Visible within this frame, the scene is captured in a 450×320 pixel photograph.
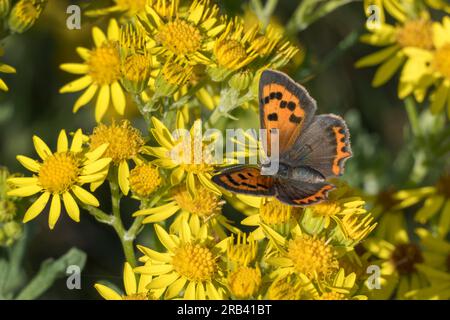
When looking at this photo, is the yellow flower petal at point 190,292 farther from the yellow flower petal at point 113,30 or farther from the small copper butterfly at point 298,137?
the yellow flower petal at point 113,30

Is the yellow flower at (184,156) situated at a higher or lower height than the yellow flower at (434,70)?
lower

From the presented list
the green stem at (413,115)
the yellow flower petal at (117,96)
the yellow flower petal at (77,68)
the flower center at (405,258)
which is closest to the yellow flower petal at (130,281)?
the yellow flower petal at (117,96)

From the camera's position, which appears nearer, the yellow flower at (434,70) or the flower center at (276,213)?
the flower center at (276,213)

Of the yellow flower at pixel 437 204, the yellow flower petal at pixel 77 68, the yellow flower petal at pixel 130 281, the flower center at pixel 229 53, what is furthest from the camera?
the yellow flower at pixel 437 204

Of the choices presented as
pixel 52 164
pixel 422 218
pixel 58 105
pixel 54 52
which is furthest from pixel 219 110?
pixel 54 52

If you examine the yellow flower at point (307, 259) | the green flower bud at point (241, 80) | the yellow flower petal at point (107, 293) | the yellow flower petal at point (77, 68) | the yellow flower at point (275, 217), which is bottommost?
the yellow flower petal at point (107, 293)

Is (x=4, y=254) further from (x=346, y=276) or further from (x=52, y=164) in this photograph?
(x=346, y=276)

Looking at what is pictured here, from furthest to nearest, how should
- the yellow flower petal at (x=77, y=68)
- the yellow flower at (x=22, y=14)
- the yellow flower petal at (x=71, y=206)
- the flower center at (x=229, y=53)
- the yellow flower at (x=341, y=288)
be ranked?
the yellow flower petal at (x=77, y=68)
the yellow flower at (x=22, y=14)
the flower center at (x=229, y=53)
the yellow flower petal at (x=71, y=206)
the yellow flower at (x=341, y=288)
